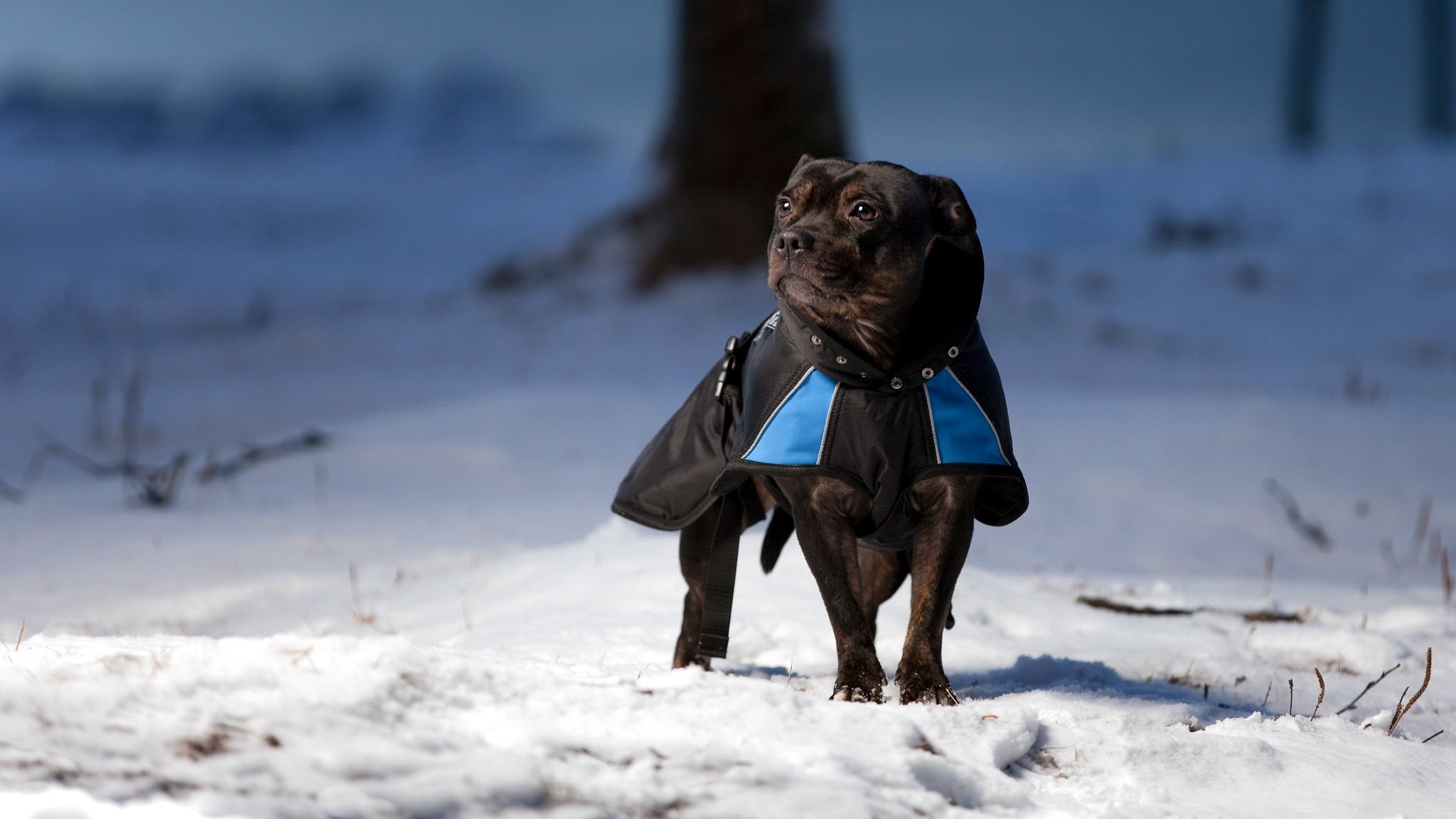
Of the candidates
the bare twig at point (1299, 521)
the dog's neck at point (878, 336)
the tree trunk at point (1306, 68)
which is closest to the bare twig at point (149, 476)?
the dog's neck at point (878, 336)

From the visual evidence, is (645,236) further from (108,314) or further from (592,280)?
(108,314)

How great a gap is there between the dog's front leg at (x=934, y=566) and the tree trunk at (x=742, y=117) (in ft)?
26.6

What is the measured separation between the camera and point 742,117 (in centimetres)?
1095

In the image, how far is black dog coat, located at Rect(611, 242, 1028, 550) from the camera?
2.68 meters

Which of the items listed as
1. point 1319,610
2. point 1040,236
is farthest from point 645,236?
point 1319,610

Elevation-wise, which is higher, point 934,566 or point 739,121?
point 739,121

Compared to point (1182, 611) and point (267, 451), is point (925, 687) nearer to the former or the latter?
point (1182, 611)

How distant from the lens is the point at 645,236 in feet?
37.8

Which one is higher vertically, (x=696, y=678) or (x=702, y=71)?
(x=702, y=71)

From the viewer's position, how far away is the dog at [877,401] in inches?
106

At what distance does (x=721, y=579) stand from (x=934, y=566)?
56 centimetres

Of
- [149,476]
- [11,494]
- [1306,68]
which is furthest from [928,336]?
[1306,68]

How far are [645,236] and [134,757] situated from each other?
990 cm

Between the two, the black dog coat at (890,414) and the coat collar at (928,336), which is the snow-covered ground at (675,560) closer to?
the black dog coat at (890,414)
